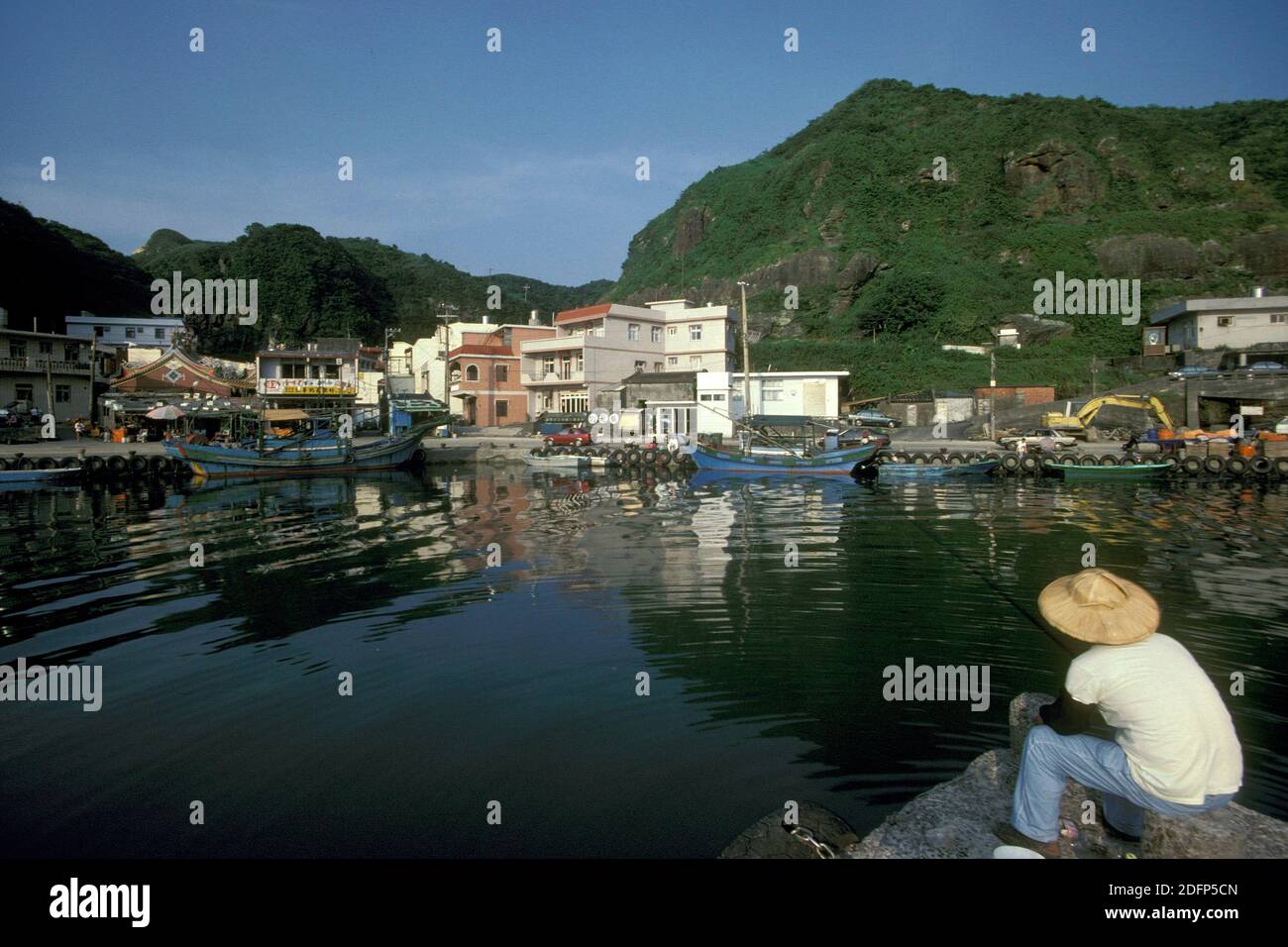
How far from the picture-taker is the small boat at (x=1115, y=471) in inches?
1190

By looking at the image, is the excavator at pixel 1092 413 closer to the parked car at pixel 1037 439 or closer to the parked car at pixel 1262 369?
the parked car at pixel 1037 439

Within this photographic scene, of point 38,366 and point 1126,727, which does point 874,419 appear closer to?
point 1126,727

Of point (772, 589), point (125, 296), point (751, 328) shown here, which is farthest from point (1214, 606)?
point (125, 296)

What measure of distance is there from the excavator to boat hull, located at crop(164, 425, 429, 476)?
32.6 m

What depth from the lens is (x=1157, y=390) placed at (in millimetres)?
41719

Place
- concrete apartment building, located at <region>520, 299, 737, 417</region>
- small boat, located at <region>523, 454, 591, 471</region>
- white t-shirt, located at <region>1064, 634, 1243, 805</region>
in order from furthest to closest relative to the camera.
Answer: concrete apartment building, located at <region>520, 299, 737, 417</region> < small boat, located at <region>523, 454, 591, 471</region> < white t-shirt, located at <region>1064, 634, 1243, 805</region>

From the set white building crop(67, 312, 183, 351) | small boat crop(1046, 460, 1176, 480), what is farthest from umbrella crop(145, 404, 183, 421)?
small boat crop(1046, 460, 1176, 480)

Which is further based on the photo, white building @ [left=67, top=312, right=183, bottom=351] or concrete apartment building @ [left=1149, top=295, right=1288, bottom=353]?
white building @ [left=67, top=312, right=183, bottom=351]

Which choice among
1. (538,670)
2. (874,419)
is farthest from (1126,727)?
(874,419)

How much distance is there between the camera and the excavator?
38.3 meters

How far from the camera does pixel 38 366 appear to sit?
50.6 m

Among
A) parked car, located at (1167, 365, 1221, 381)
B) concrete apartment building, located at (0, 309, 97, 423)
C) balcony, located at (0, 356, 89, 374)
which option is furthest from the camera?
concrete apartment building, located at (0, 309, 97, 423)

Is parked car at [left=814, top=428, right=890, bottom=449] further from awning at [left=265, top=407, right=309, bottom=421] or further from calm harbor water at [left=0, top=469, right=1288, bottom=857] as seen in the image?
awning at [left=265, top=407, right=309, bottom=421]
